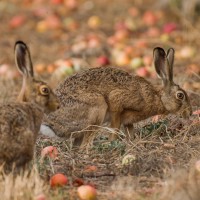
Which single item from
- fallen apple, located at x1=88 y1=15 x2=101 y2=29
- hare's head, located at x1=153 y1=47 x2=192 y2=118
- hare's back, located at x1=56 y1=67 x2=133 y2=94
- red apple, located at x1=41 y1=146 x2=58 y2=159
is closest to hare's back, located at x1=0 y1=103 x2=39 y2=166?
red apple, located at x1=41 y1=146 x2=58 y2=159

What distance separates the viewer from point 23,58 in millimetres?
8031

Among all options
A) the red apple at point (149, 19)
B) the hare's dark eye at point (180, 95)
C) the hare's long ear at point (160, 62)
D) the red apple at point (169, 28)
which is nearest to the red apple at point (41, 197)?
the hare's long ear at point (160, 62)

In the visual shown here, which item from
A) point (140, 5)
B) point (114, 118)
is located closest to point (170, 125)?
point (114, 118)

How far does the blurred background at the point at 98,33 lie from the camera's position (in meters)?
13.5

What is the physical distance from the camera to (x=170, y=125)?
964 cm

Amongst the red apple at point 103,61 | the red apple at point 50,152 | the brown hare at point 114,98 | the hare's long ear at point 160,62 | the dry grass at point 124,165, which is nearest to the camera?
the dry grass at point 124,165

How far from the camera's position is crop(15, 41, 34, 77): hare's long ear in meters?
7.96

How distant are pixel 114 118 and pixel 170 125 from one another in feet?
2.34

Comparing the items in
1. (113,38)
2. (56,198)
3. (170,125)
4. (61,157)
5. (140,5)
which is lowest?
(56,198)

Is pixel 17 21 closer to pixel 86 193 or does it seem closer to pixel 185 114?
pixel 185 114

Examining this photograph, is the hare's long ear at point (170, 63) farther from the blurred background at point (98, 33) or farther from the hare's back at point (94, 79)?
the blurred background at point (98, 33)

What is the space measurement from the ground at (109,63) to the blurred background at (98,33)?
0.02 m

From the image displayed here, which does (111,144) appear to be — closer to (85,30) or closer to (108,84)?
(108,84)

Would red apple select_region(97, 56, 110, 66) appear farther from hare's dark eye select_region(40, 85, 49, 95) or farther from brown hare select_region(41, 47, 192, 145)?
hare's dark eye select_region(40, 85, 49, 95)
